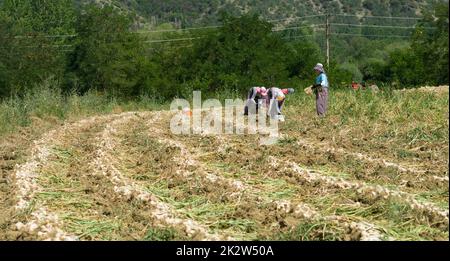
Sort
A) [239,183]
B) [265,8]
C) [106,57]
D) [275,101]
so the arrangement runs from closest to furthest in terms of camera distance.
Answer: [239,183] → [275,101] → [106,57] → [265,8]

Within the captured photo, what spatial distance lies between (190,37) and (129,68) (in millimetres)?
13112

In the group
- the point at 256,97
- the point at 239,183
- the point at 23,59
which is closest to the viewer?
the point at 239,183

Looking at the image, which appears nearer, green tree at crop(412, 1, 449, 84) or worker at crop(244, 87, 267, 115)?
worker at crop(244, 87, 267, 115)

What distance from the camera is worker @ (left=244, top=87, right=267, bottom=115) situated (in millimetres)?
15254

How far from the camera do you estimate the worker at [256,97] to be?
1525 cm

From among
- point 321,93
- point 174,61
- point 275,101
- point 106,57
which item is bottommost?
point 174,61

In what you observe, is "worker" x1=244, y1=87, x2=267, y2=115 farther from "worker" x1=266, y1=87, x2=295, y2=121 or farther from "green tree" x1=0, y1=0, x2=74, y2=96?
"green tree" x1=0, y1=0, x2=74, y2=96

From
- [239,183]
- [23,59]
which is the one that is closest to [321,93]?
[239,183]

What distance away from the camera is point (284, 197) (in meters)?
6.88

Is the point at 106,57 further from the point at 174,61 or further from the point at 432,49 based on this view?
the point at 432,49

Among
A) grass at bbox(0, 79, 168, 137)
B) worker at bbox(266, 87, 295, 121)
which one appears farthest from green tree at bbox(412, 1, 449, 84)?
worker at bbox(266, 87, 295, 121)

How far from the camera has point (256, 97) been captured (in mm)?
15992
